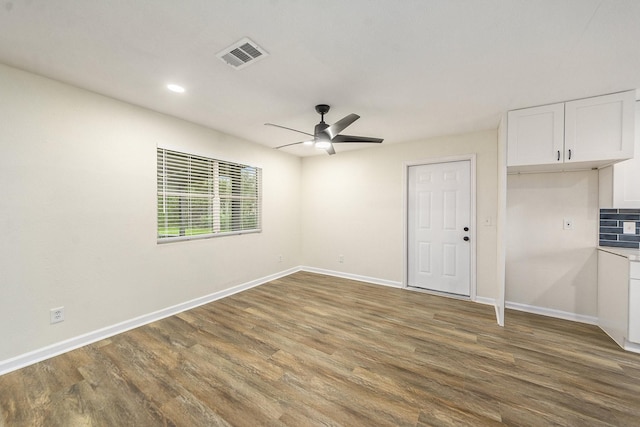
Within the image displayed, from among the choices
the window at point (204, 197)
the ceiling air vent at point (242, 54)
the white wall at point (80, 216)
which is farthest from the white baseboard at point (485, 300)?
the ceiling air vent at point (242, 54)

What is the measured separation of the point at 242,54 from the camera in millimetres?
1882

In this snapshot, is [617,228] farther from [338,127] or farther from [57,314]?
[57,314]

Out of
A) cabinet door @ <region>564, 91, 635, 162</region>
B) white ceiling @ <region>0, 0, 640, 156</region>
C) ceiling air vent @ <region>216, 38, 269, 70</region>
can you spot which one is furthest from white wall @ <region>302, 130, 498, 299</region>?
ceiling air vent @ <region>216, 38, 269, 70</region>

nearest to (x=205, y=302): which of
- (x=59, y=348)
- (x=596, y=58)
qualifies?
(x=59, y=348)

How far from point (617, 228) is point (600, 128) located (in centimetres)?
124

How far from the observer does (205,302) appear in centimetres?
350

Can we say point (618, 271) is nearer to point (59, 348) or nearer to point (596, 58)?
point (596, 58)

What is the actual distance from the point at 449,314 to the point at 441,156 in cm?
231

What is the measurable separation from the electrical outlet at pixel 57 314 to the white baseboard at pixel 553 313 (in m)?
5.15

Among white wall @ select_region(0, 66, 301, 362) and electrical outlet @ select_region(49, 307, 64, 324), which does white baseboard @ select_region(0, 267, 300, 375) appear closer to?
white wall @ select_region(0, 66, 301, 362)

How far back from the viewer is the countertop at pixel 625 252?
90.1 inches

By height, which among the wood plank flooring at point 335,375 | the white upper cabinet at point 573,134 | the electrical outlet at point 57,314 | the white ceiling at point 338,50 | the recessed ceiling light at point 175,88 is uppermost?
the recessed ceiling light at point 175,88

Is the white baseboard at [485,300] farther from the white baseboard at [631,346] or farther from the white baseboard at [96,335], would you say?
the white baseboard at [96,335]

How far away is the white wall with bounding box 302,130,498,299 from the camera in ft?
11.7
